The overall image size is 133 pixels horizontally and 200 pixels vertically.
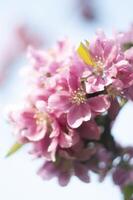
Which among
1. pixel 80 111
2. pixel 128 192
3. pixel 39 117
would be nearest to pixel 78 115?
pixel 80 111

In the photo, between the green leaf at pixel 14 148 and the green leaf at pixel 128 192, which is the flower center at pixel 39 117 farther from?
the green leaf at pixel 128 192

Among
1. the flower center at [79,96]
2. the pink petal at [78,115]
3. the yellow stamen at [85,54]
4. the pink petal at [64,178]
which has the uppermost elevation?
the yellow stamen at [85,54]

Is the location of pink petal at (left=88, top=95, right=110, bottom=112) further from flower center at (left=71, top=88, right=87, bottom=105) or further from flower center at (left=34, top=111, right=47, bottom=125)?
flower center at (left=34, top=111, right=47, bottom=125)

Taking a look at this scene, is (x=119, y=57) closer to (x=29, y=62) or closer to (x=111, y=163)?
(x=111, y=163)

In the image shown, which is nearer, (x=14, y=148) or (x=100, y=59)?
(x=100, y=59)

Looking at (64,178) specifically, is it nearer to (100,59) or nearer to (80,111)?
(80,111)

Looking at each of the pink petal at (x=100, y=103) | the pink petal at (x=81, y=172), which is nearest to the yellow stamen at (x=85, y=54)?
the pink petal at (x=100, y=103)
